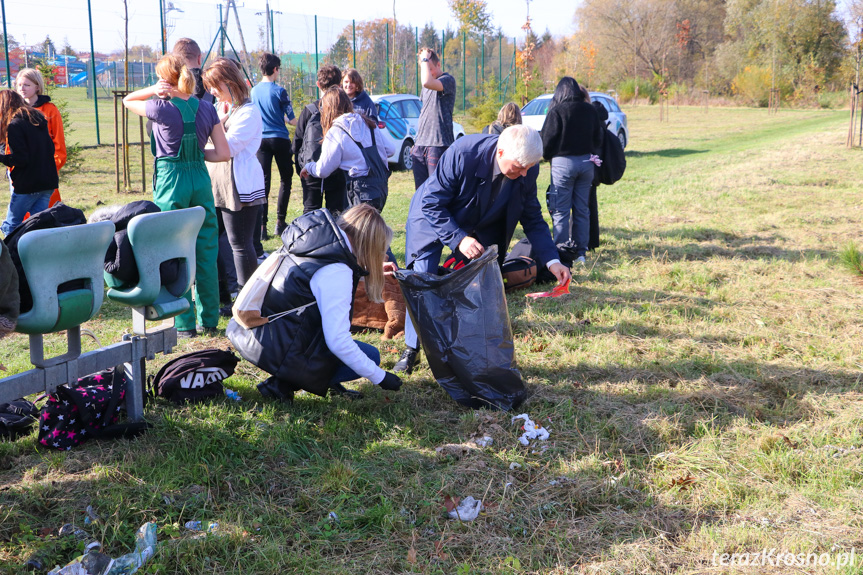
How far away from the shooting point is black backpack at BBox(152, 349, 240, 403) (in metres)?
3.54

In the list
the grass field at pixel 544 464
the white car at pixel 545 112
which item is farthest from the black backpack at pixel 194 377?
the white car at pixel 545 112

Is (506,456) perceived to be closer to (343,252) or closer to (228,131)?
(343,252)

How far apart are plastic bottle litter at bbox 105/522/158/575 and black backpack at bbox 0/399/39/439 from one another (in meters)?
1.10

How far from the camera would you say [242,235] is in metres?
5.03

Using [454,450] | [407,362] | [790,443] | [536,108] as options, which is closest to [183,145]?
[407,362]

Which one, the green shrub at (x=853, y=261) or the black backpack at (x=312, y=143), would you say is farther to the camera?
the green shrub at (x=853, y=261)

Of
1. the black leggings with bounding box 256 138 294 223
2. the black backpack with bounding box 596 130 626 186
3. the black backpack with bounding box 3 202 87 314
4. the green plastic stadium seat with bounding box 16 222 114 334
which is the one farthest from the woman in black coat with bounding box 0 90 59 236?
the black backpack with bounding box 596 130 626 186

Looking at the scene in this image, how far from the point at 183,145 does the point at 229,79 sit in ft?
2.20

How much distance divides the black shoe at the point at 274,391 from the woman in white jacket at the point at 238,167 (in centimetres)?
163

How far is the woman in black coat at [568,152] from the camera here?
20.9 ft

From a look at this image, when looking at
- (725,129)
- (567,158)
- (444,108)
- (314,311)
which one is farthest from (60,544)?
(725,129)

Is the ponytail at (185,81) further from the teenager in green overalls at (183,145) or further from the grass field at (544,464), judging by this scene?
the grass field at (544,464)

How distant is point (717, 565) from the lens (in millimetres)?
2480

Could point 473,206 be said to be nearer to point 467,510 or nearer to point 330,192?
point 467,510
